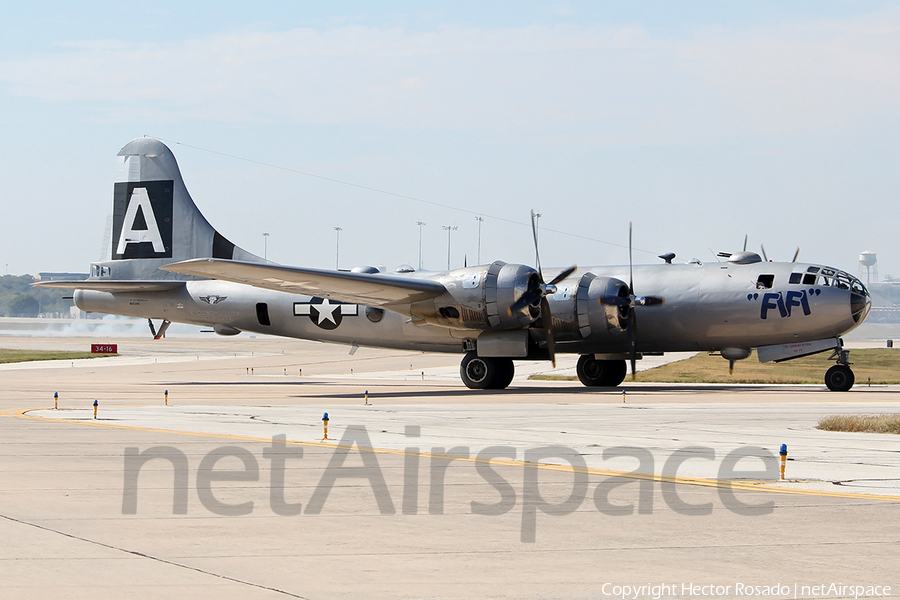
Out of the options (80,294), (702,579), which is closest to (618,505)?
(702,579)

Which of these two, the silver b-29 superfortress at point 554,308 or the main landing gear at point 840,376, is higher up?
the silver b-29 superfortress at point 554,308

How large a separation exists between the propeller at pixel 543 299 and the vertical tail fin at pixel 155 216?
43.9ft

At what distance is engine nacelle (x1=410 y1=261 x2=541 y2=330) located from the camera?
32312 millimetres

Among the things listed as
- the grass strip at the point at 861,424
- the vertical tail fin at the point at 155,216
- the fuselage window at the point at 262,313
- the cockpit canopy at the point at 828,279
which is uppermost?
the vertical tail fin at the point at 155,216

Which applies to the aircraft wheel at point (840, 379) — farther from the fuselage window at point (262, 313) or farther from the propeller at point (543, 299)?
the fuselage window at point (262, 313)

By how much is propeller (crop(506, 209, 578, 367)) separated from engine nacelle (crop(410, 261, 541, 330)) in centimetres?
11

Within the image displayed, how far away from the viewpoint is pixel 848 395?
30078mm

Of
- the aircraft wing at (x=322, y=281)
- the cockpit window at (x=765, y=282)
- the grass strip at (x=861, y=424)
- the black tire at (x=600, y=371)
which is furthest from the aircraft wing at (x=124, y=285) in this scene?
the grass strip at (x=861, y=424)

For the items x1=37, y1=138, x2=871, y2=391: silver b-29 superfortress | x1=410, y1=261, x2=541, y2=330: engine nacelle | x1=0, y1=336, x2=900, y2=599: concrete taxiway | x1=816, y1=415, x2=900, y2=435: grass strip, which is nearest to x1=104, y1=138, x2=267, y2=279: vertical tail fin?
x1=37, y1=138, x2=871, y2=391: silver b-29 superfortress

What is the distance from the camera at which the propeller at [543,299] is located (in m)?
32.3

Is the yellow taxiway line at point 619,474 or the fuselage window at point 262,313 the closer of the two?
the yellow taxiway line at point 619,474

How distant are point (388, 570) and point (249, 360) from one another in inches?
2196

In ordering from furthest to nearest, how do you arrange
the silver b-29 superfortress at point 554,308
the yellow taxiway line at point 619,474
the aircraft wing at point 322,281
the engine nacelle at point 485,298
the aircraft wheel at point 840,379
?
1. the engine nacelle at point 485,298
2. the silver b-29 superfortress at point 554,308
3. the aircraft wheel at point 840,379
4. the aircraft wing at point 322,281
5. the yellow taxiway line at point 619,474

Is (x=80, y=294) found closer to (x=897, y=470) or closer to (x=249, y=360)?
(x=249, y=360)
